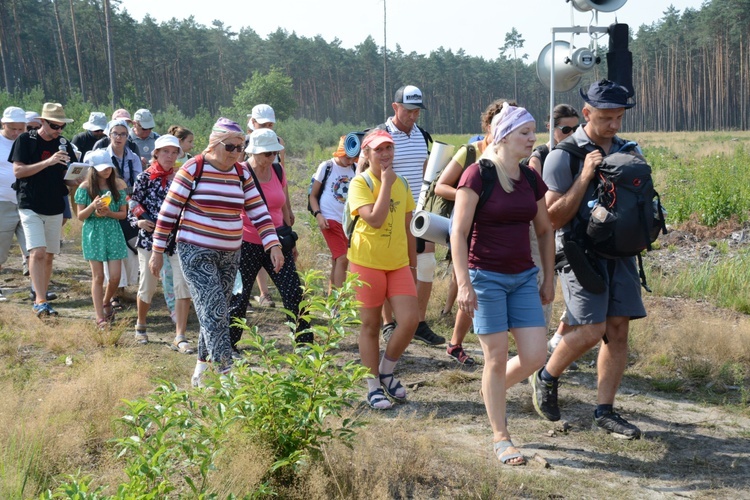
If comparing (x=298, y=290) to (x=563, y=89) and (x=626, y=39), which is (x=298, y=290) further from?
(x=626, y=39)

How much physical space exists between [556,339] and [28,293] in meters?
6.22

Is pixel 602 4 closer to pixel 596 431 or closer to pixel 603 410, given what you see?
pixel 603 410

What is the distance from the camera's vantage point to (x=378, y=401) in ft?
17.4

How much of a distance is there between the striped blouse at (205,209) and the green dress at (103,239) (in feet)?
8.20

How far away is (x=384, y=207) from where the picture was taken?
5.13 meters

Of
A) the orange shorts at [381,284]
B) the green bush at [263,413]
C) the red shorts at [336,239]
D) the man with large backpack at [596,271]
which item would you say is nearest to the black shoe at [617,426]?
the man with large backpack at [596,271]

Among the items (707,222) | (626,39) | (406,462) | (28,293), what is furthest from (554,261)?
(707,222)

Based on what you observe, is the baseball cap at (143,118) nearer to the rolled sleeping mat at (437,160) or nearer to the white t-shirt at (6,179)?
the white t-shirt at (6,179)

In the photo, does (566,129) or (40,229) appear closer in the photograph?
(566,129)

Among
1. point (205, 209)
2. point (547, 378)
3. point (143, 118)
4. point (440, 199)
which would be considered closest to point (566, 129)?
point (440, 199)

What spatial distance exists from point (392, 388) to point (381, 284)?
2.59 feet

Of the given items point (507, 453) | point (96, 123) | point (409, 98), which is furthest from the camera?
point (96, 123)

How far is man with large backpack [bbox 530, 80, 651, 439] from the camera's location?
15.1 ft

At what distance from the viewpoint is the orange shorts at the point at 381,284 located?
206 inches
